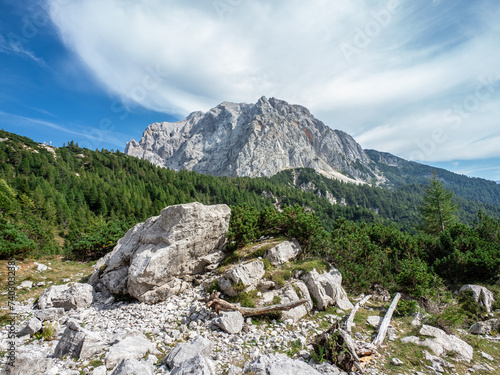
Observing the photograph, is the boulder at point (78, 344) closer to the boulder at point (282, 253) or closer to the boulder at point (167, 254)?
the boulder at point (167, 254)

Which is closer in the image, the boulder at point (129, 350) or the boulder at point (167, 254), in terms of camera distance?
the boulder at point (129, 350)

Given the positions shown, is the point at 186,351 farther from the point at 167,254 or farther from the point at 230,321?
the point at 167,254

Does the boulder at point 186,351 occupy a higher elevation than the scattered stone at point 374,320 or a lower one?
higher

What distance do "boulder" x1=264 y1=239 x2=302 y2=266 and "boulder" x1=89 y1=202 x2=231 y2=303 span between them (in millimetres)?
3896

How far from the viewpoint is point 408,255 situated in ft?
64.6

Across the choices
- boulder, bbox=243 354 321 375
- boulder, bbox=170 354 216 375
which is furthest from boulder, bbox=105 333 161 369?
boulder, bbox=243 354 321 375

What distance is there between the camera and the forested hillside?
27.9 metres

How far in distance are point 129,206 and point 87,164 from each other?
61.4m

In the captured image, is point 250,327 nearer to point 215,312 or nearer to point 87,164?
point 215,312

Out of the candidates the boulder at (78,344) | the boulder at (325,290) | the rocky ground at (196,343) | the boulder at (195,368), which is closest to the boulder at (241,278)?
the rocky ground at (196,343)

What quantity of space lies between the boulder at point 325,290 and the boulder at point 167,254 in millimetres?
6753

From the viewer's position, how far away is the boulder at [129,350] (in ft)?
24.4

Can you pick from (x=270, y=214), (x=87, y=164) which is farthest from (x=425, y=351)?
(x=87, y=164)

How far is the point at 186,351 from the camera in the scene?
7730 millimetres
